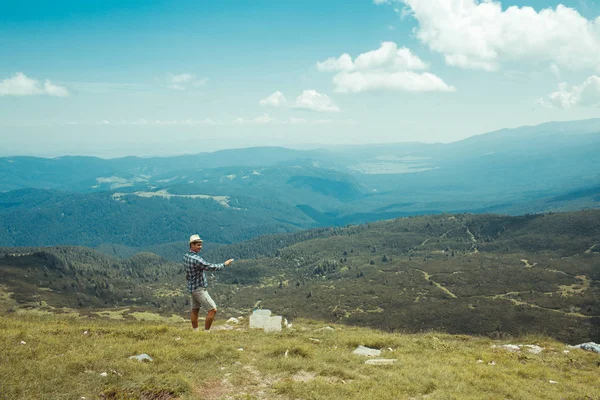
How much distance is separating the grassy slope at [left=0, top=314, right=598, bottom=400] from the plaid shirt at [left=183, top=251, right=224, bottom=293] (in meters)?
2.29

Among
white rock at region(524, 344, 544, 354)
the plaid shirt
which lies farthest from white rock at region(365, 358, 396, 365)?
white rock at region(524, 344, 544, 354)

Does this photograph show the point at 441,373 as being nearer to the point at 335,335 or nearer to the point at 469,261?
the point at 335,335

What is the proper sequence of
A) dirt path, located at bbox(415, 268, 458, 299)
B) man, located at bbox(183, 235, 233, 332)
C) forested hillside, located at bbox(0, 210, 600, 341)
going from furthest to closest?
dirt path, located at bbox(415, 268, 458, 299) → forested hillside, located at bbox(0, 210, 600, 341) → man, located at bbox(183, 235, 233, 332)

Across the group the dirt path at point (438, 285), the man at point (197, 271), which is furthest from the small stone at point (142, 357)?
the dirt path at point (438, 285)

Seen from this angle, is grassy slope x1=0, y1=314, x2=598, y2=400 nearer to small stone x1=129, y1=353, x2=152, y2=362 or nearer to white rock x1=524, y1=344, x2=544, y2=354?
small stone x1=129, y1=353, x2=152, y2=362

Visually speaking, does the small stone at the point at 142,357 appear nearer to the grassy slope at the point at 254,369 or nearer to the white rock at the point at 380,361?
the grassy slope at the point at 254,369

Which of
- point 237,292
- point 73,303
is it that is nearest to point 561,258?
point 237,292

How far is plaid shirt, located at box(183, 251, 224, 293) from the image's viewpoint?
53.3 feet

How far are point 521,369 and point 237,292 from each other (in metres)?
181

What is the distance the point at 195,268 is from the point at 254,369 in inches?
210

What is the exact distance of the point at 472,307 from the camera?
4508 inches

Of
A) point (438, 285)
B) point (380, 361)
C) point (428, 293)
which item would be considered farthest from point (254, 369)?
point (438, 285)

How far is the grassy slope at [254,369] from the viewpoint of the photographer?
10758 millimetres

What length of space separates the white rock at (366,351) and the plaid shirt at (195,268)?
6917 millimetres
